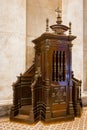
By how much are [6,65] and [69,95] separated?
71.8 inches

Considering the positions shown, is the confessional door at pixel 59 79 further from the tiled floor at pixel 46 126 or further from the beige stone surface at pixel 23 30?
the beige stone surface at pixel 23 30

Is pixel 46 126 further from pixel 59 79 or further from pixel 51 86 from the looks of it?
pixel 59 79

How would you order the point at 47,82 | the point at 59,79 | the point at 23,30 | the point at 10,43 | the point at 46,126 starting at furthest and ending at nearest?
the point at 23,30 → the point at 10,43 → the point at 59,79 → the point at 47,82 → the point at 46,126

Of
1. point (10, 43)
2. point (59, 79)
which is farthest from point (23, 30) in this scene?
point (59, 79)

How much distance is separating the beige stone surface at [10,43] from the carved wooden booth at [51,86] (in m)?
0.50

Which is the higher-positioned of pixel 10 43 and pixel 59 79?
pixel 10 43

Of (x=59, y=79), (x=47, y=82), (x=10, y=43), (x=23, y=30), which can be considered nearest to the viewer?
(x=47, y=82)

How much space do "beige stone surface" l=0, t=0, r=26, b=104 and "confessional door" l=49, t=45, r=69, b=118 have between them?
1157 mm

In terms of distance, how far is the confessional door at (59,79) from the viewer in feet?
13.5

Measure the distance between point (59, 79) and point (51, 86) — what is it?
272 mm

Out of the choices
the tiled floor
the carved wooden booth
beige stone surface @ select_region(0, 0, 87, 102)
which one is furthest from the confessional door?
beige stone surface @ select_region(0, 0, 87, 102)

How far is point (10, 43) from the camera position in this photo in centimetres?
480

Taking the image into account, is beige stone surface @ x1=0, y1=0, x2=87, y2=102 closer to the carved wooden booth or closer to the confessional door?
the carved wooden booth

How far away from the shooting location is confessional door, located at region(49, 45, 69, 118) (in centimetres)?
412
